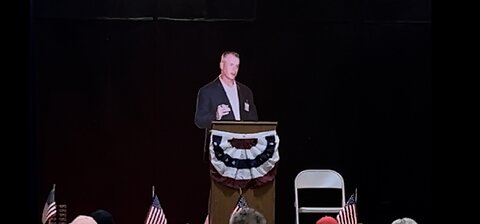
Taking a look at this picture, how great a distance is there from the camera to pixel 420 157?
781 cm

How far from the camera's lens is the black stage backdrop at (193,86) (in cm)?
742

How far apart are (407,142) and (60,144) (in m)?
3.42

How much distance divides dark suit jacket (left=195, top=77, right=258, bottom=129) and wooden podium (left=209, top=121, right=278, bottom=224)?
1096mm

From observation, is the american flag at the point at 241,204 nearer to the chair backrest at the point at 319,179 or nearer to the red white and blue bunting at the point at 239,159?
the red white and blue bunting at the point at 239,159

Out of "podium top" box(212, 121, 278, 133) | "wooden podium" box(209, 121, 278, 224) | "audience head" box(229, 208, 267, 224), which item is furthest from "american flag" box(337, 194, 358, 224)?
"audience head" box(229, 208, 267, 224)

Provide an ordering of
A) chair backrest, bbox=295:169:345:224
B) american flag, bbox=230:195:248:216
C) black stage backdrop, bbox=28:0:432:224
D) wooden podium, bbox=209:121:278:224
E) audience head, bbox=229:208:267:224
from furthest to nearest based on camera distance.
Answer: black stage backdrop, bbox=28:0:432:224, chair backrest, bbox=295:169:345:224, wooden podium, bbox=209:121:278:224, american flag, bbox=230:195:248:216, audience head, bbox=229:208:267:224

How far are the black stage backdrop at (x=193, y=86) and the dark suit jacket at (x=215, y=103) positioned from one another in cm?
8

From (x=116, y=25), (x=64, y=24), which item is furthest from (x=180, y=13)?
(x=64, y=24)

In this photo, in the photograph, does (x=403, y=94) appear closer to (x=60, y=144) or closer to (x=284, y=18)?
(x=284, y=18)

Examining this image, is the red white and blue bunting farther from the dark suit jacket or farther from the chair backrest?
the dark suit jacket

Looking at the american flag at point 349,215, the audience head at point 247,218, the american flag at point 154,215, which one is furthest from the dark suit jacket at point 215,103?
the audience head at point 247,218

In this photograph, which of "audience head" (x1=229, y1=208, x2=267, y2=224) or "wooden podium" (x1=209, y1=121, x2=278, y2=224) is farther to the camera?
"wooden podium" (x1=209, y1=121, x2=278, y2=224)

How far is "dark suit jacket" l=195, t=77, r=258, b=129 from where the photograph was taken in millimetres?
7520

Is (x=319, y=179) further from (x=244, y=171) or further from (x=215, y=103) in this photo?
(x=215, y=103)
